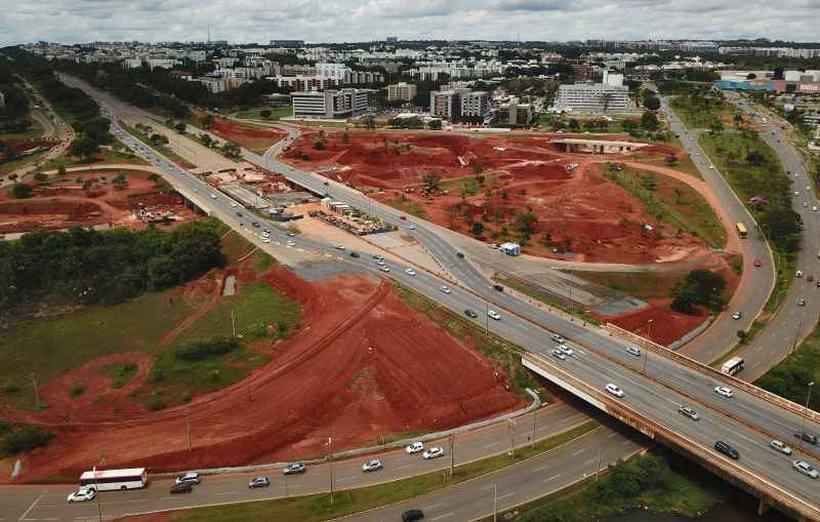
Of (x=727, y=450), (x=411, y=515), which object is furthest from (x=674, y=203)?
(x=411, y=515)

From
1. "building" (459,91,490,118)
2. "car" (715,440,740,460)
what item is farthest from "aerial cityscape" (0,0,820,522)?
"building" (459,91,490,118)

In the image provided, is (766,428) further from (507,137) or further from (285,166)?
(507,137)

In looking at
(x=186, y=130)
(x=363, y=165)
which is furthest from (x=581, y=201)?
(x=186, y=130)

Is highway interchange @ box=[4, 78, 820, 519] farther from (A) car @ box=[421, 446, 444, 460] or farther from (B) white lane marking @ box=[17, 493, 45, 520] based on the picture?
(A) car @ box=[421, 446, 444, 460]

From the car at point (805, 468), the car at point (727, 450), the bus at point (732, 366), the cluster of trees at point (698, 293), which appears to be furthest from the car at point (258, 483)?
the cluster of trees at point (698, 293)

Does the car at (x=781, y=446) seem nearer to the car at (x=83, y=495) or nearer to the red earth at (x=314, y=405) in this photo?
the red earth at (x=314, y=405)
